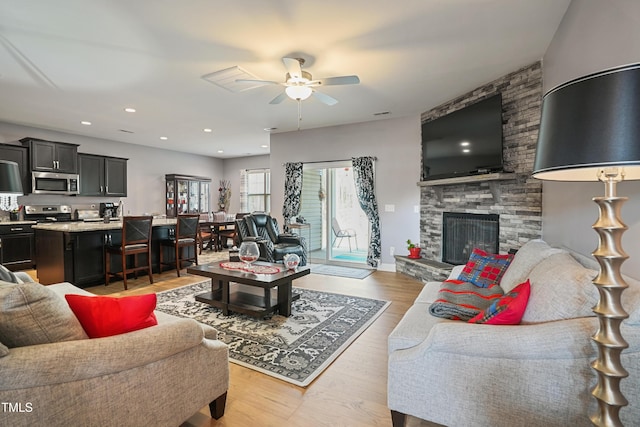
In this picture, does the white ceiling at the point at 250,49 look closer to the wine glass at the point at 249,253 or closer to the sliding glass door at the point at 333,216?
the sliding glass door at the point at 333,216

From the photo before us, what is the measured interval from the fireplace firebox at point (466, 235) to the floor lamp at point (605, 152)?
3119 millimetres

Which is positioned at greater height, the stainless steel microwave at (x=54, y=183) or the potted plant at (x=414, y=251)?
the stainless steel microwave at (x=54, y=183)

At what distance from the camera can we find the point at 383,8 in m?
2.39

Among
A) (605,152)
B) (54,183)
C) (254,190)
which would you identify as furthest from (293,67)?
(254,190)

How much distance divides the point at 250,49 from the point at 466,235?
143 inches

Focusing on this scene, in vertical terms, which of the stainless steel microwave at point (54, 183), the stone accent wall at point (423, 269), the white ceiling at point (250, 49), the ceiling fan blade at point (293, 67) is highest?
the white ceiling at point (250, 49)

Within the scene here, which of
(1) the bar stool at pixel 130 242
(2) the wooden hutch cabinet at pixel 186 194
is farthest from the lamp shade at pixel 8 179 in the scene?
(2) the wooden hutch cabinet at pixel 186 194

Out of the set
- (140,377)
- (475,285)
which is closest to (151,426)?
(140,377)

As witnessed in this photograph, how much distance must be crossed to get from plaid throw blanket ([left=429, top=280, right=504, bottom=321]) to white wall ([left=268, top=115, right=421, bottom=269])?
284 cm

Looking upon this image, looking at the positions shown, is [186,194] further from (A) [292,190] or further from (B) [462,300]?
(B) [462,300]

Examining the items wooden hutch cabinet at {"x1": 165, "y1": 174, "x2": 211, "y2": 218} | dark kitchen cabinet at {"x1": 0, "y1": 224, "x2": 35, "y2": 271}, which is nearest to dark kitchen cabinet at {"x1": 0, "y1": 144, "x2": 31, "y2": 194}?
dark kitchen cabinet at {"x1": 0, "y1": 224, "x2": 35, "y2": 271}

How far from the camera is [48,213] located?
20.5ft

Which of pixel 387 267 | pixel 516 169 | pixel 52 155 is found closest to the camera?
pixel 516 169

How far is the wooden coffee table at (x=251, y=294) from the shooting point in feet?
10.1
